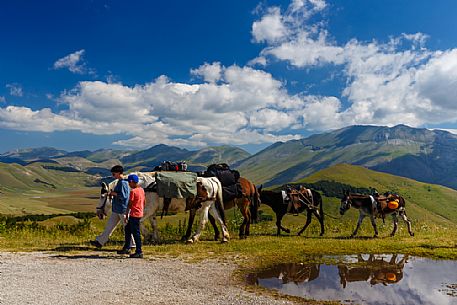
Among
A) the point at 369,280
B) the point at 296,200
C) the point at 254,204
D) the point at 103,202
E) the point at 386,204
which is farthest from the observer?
the point at 296,200

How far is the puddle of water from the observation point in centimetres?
820

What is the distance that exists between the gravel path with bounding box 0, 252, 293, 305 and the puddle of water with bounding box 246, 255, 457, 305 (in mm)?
1321

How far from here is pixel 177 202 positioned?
15203 mm

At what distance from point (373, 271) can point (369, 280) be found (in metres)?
1.09

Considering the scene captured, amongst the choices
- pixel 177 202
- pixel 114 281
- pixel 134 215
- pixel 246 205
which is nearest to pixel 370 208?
pixel 246 205

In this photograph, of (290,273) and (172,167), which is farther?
(172,167)

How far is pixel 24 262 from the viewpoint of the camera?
10.7m

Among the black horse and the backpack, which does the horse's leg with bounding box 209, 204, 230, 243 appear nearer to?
the backpack

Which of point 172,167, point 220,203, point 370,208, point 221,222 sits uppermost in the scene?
point 172,167

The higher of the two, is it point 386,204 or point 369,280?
point 386,204

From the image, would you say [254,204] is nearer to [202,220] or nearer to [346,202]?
[202,220]

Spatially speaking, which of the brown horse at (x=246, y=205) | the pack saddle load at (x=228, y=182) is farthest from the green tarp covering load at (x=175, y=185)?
the brown horse at (x=246, y=205)

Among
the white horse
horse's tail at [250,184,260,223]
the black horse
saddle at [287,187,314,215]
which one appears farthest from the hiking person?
saddle at [287,187,314,215]

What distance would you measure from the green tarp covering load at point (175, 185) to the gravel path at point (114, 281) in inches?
134
